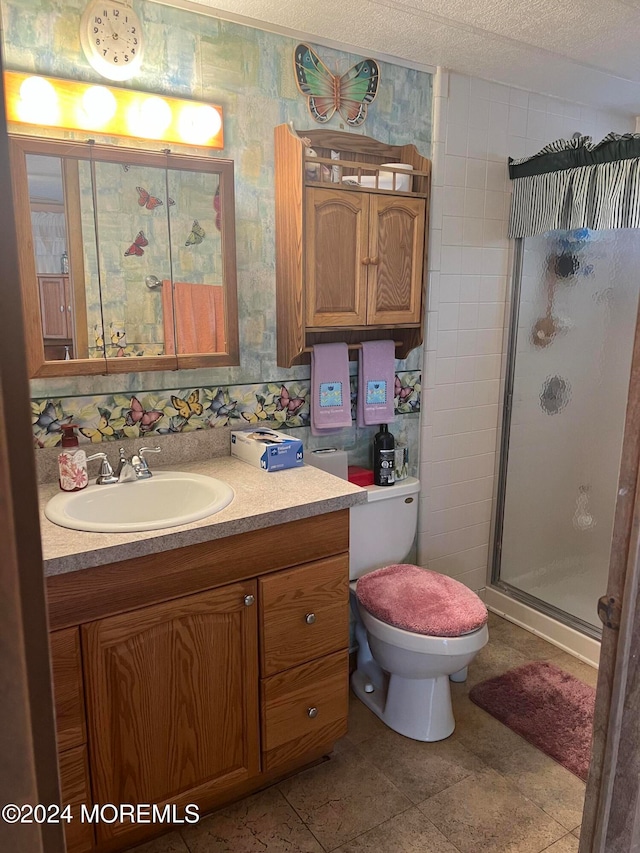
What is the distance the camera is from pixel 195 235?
193 cm

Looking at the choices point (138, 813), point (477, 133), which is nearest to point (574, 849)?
point (138, 813)

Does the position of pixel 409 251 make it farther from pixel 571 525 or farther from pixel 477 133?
pixel 571 525

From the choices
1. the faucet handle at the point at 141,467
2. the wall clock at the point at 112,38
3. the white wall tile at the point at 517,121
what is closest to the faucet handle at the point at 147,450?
the faucet handle at the point at 141,467

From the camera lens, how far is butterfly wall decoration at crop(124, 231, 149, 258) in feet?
6.02

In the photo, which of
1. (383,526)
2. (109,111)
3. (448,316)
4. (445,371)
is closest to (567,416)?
(445,371)

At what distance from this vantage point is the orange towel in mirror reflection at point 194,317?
1920mm

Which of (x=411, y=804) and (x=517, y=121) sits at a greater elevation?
(x=517, y=121)

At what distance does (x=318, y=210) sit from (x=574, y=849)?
1.93 m

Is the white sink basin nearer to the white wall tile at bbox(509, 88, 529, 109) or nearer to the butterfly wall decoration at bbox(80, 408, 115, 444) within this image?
the butterfly wall decoration at bbox(80, 408, 115, 444)

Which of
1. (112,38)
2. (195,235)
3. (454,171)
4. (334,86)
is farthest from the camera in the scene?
(454,171)

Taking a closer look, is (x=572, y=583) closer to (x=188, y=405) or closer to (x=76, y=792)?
(x=188, y=405)

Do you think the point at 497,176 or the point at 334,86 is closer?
the point at 334,86

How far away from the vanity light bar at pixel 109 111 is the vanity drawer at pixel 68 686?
1.24 m

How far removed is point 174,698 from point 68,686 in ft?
0.92
